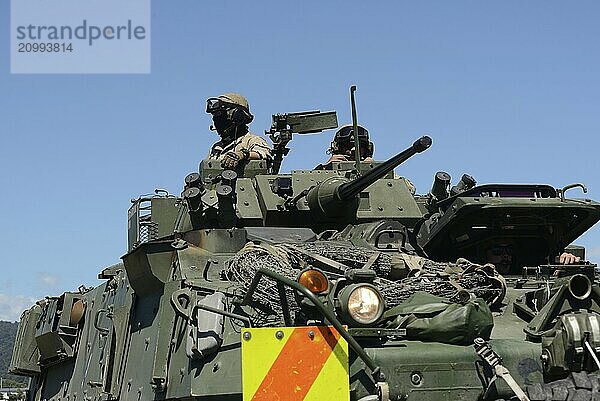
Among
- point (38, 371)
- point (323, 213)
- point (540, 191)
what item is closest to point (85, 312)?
point (38, 371)

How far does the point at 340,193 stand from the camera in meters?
12.2

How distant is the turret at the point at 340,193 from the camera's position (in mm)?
11500

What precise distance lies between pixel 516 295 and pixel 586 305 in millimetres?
1294

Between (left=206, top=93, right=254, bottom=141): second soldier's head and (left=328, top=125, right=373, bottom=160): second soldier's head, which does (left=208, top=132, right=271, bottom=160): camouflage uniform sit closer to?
(left=206, top=93, right=254, bottom=141): second soldier's head

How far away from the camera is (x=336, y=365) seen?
7.98 m

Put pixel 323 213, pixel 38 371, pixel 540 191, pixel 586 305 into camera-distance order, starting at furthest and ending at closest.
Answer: pixel 38 371, pixel 323 213, pixel 540 191, pixel 586 305

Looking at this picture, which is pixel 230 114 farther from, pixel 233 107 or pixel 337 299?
pixel 337 299

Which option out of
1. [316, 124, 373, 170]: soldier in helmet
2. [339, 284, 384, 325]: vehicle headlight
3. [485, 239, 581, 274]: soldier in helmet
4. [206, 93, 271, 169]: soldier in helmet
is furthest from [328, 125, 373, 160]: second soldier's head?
[339, 284, 384, 325]: vehicle headlight

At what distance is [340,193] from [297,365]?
14.6 feet

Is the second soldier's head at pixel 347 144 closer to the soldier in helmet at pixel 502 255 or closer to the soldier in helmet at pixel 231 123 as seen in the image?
the soldier in helmet at pixel 231 123

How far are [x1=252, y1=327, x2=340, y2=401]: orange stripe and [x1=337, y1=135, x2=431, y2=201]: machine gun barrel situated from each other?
3.61 meters

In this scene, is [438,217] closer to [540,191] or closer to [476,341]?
[540,191]

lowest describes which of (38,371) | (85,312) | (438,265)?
(38,371)

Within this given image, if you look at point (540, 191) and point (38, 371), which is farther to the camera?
point (38, 371)
